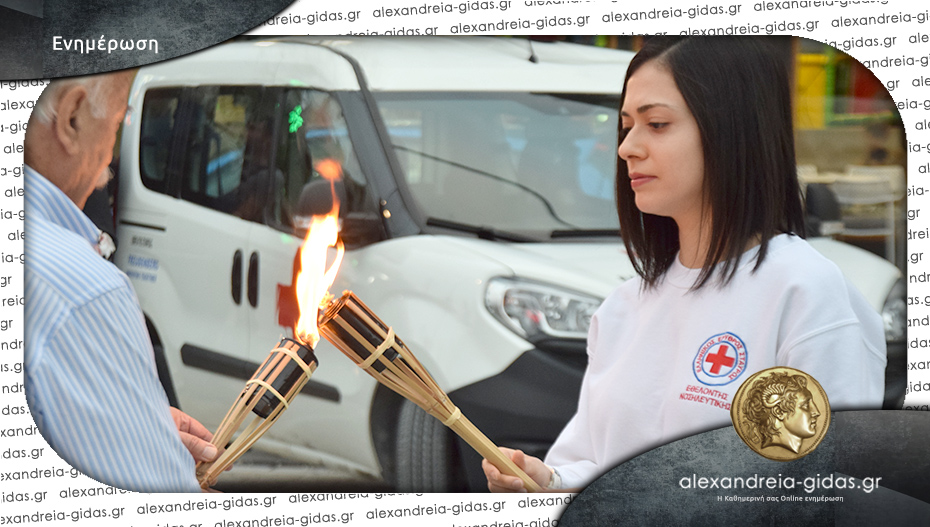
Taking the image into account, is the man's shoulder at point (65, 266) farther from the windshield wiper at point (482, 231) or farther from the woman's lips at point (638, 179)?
the woman's lips at point (638, 179)

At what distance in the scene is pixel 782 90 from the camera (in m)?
1.96

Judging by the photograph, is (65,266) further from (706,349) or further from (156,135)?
(706,349)

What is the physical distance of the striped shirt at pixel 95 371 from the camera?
5.24 ft

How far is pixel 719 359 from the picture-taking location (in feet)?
6.40

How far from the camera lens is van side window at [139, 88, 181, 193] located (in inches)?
84.8

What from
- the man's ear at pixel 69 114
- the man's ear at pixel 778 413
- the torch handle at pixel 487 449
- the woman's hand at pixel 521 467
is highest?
the man's ear at pixel 69 114

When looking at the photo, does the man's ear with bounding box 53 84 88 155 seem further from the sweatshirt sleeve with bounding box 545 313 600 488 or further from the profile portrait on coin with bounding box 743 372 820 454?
the profile portrait on coin with bounding box 743 372 820 454

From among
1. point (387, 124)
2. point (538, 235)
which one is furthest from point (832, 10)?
point (387, 124)

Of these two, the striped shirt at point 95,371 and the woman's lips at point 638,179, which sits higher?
the woman's lips at point 638,179

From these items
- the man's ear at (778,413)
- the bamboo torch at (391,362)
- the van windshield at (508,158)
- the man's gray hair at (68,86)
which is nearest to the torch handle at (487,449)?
the bamboo torch at (391,362)

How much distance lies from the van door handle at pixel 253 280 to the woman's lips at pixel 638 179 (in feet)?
2.92

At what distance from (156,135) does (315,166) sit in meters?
0.40

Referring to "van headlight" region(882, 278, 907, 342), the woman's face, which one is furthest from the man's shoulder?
"van headlight" region(882, 278, 907, 342)

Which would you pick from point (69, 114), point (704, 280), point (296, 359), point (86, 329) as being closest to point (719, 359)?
point (704, 280)
